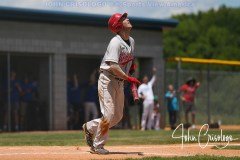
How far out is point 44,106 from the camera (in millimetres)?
25203

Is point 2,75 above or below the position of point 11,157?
above

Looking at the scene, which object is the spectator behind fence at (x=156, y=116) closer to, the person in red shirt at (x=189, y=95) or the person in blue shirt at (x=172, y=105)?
the person in blue shirt at (x=172, y=105)

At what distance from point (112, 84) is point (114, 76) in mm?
127

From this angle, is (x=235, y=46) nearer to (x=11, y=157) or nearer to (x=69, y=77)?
(x=69, y=77)

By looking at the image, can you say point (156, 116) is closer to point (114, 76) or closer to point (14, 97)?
point (14, 97)

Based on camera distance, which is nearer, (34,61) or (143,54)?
(34,61)

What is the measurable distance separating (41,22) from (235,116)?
31.9ft

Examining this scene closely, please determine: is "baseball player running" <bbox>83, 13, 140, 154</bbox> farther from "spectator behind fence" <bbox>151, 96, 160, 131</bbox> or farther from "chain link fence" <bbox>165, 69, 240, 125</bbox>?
"chain link fence" <bbox>165, 69, 240, 125</bbox>

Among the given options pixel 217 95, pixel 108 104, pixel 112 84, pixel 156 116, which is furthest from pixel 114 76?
pixel 217 95

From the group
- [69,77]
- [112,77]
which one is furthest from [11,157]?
[69,77]

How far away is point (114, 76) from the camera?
11031 mm

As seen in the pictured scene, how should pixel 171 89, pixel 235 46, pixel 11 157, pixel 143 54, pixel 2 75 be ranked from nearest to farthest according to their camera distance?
pixel 11 157 → pixel 2 75 → pixel 171 89 → pixel 143 54 → pixel 235 46

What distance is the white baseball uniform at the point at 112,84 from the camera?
10.9 meters

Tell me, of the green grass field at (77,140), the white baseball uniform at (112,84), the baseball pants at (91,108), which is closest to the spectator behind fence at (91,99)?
the baseball pants at (91,108)
